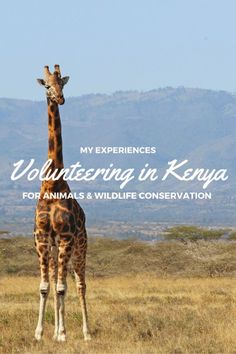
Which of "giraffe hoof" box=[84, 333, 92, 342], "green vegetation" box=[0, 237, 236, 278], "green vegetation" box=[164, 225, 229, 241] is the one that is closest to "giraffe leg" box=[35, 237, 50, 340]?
"giraffe hoof" box=[84, 333, 92, 342]

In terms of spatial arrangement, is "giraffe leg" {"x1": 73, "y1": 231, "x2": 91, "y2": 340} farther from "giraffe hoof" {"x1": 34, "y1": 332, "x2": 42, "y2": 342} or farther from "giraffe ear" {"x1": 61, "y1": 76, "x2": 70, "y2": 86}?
"giraffe ear" {"x1": 61, "y1": 76, "x2": 70, "y2": 86}

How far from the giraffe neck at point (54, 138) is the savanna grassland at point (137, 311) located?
285 centimetres

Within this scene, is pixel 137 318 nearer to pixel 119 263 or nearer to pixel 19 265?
pixel 19 265

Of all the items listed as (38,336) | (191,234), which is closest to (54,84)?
(38,336)

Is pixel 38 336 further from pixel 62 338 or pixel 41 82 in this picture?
pixel 41 82

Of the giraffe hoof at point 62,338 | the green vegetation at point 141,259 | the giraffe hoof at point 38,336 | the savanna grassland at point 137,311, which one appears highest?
the giraffe hoof at point 38,336

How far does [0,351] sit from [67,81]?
4516mm

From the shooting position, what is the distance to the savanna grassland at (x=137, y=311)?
616 inches

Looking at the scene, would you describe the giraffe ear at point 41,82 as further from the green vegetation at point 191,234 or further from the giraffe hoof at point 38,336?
the green vegetation at point 191,234

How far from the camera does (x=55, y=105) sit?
16609 mm

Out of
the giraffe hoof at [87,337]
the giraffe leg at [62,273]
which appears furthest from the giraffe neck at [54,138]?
the giraffe hoof at [87,337]

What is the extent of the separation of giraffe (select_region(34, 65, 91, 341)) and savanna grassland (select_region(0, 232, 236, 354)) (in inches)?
25.1

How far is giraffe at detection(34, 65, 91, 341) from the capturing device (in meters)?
16.0

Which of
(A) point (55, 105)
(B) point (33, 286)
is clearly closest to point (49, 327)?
(A) point (55, 105)
